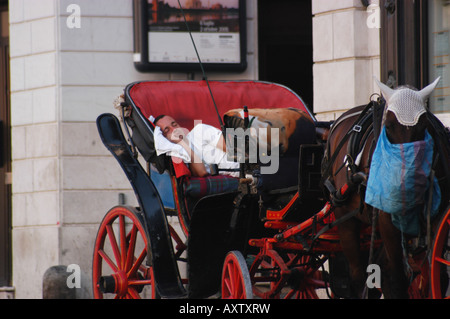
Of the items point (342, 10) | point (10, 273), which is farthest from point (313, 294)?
point (10, 273)

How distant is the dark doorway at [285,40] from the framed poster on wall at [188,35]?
91cm

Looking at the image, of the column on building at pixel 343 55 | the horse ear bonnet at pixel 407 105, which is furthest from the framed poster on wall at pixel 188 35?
the horse ear bonnet at pixel 407 105

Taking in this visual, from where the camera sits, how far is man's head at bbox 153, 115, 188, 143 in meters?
6.31

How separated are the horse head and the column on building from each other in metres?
3.67

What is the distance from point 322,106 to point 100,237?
2659 millimetres

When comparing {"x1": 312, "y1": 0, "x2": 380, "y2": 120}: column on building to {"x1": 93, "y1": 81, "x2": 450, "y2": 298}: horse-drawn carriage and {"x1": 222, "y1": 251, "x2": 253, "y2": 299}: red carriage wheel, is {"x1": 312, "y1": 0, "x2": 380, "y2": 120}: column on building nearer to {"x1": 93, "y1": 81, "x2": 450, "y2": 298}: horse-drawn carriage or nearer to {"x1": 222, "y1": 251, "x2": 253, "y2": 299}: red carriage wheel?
{"x1": 93, "y1": 81, "x2": 450, "y2": 298}: horse-drawn carriage

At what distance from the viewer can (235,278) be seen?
5.73 m

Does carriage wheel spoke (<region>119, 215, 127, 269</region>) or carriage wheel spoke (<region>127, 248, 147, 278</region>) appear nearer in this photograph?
carriage wheel spoke (<region>127, 248, 147, 278</region>)
